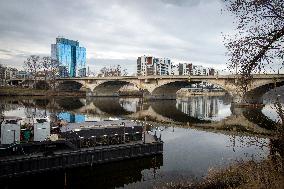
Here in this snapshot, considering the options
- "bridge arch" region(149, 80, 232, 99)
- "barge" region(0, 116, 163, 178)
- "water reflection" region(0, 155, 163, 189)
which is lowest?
"water reflection" region(0, 155, 163, 189)

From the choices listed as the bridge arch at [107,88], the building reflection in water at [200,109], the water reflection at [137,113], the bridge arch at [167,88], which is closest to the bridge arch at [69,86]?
the bridge arch at [107,88]

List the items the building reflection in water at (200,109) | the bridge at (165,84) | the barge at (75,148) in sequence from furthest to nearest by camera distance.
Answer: the bridge at (165,84)
the building reflection in water at (200,109)
the barge at (75,148)

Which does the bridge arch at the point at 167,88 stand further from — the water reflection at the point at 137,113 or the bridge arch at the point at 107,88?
the water reflection at the point at 137,113

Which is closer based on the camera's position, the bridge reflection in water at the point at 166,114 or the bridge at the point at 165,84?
the bridge reflection in water at the point at 166,114

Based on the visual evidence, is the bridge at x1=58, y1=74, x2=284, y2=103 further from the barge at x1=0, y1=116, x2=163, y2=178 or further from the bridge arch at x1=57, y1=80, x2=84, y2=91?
the barge at x1=0, y1=116, x2=163, y2=178

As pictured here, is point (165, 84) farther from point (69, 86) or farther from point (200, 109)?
point (69, 86)

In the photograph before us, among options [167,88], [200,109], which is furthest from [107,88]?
[200,109]

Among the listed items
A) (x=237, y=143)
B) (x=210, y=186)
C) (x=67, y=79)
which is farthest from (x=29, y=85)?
(x=210, y=186)

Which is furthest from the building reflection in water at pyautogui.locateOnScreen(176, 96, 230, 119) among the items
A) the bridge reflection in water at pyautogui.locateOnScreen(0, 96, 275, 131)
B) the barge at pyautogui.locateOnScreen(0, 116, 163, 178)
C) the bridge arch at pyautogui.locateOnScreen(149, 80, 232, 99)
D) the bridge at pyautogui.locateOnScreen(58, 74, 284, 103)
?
the barge at pyautogui.locateOnScreen(0, 116, 163, 178)

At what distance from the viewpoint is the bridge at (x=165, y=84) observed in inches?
3352

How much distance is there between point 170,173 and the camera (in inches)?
1008

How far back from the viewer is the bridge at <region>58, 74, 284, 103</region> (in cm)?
8513

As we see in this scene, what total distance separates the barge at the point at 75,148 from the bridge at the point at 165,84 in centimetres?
4892

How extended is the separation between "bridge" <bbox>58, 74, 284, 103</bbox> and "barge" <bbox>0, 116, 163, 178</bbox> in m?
48.9
